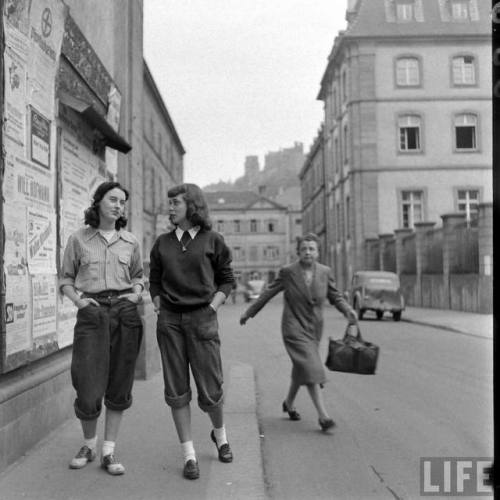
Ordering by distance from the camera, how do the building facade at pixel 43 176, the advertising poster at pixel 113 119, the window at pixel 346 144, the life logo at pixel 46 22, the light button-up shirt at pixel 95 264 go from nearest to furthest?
1. the light button-up shirt at pixel 95 264
2. the building facade at pixel 43 176
3. the life logo at pixel 46 22
4. the advertising poster at pixel 113 119
5. the window at pixel 346 144

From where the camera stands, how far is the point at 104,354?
466 centimetres

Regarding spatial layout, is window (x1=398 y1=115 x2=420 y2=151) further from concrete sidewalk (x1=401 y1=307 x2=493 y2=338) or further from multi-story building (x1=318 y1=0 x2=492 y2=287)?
concrete sidewalk (x1=401 y1=307 x2=493 y2=338)

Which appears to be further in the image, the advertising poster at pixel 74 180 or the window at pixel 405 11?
the window at pixel 405 11

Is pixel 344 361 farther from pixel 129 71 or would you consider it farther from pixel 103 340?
pixel 129 71

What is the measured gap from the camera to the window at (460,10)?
4188 centimetres

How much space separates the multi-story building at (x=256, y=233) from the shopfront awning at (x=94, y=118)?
9082 centimetres

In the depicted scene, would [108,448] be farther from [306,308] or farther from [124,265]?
[306,308]

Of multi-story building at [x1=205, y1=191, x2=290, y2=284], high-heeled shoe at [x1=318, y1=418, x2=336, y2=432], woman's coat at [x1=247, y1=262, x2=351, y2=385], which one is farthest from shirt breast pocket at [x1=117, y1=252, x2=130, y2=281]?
multi-story building at [x1=205, y1=191, x2=290, y2=284]

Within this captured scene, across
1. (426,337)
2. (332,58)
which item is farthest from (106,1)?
(332,58)

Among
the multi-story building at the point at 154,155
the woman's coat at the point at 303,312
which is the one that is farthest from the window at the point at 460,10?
the woman's coat at the point at 303,312

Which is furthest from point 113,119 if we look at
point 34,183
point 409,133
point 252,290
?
point 252,290

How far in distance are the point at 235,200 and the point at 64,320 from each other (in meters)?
97.6

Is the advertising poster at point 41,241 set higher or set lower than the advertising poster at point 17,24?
lower

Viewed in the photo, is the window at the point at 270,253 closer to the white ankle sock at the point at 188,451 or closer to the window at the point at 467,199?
the window at the point at 467,199
